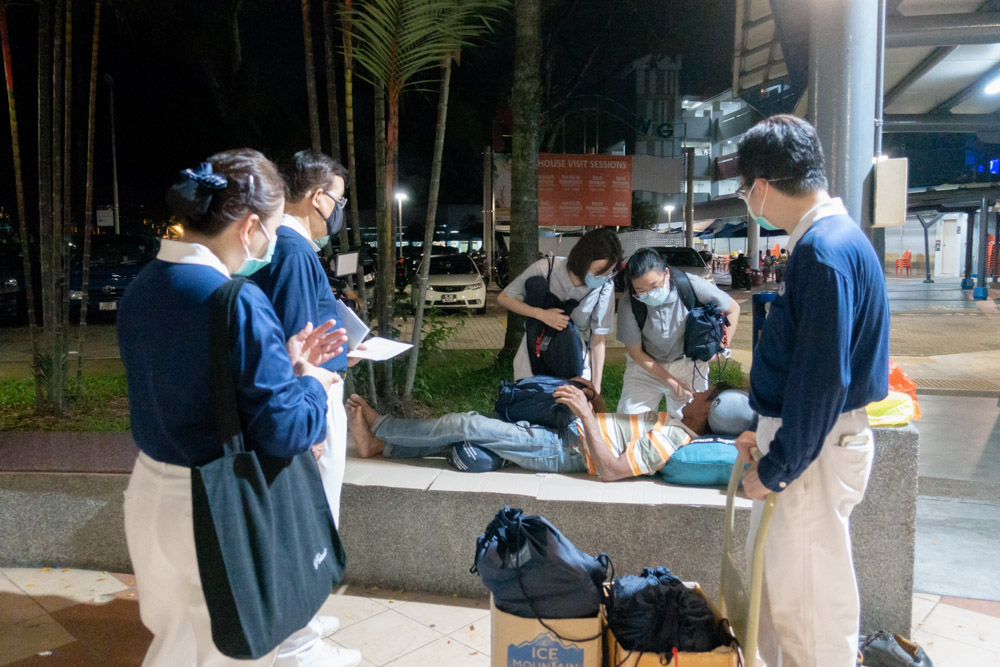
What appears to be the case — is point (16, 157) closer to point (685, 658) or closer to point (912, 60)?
point (685, 658)

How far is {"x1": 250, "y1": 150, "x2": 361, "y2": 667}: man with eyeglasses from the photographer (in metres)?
2.65

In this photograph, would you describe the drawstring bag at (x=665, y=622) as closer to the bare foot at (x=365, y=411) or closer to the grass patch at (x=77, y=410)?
the bare foot at (x=365, y=411)

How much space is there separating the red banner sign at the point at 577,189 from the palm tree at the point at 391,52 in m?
7.85

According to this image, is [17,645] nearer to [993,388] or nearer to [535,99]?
[535,99]

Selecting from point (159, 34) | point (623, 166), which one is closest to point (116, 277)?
point (159, 34)

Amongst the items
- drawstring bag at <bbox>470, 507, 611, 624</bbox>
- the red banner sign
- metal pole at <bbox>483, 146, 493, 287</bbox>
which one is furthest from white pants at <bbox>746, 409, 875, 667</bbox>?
metal pole at <bbox>483, 146, 493, 287</bbox>

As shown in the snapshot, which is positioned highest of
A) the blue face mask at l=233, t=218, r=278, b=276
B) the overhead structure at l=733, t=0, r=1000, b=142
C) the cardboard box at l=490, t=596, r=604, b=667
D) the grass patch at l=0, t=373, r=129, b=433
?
the overhead structure at l=733, t=0, r=1000, b=142

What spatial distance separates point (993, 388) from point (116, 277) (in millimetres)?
14780

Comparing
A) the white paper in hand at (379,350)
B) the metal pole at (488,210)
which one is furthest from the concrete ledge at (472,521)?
the metal pole at (488,210)

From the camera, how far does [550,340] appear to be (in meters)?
4.54

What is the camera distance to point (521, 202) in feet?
25.4

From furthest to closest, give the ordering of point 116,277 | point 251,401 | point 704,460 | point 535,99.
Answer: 1. point 116,277
2. point 535,99
3. point 704,460
4. point 251,401

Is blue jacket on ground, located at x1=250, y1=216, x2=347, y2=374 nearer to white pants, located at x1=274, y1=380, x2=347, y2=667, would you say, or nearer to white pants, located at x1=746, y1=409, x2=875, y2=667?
white pants, located at x1=274, y1=380, x2=347, y2=667

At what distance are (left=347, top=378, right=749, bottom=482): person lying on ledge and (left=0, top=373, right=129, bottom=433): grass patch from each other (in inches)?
90.2
